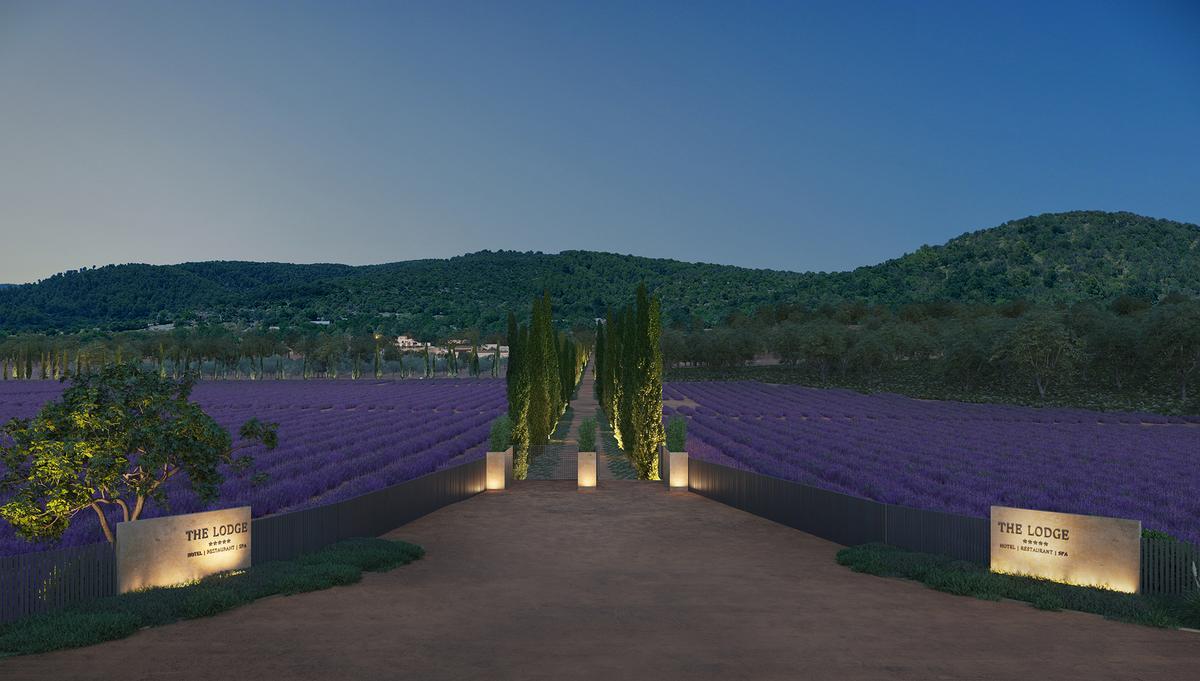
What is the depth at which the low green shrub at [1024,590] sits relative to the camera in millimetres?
9008

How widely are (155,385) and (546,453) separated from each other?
19027mm

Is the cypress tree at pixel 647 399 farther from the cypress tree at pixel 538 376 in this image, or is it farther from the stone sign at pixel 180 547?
the stone sign at pixel 180 547

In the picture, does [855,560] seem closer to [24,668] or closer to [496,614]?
[496,614]

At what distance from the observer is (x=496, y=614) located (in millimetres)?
9258

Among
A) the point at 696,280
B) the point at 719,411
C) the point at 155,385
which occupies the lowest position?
the point at 719,411

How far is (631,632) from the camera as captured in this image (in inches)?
335

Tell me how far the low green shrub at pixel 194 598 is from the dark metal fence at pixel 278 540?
0.26 m

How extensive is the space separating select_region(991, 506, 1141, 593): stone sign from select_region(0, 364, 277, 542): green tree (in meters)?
10.7

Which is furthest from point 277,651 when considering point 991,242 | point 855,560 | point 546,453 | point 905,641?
point 991,242

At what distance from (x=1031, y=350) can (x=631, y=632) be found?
6640 cm

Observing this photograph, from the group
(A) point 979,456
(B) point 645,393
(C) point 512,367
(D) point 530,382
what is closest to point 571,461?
(D) point 530,382

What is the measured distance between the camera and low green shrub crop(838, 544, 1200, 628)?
29.6 ft

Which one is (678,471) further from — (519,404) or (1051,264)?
(1051,264)

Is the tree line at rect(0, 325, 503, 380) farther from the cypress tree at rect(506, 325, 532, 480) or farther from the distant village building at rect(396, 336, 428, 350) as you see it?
the cypress tree at rect(506, 325, 532, 480)
